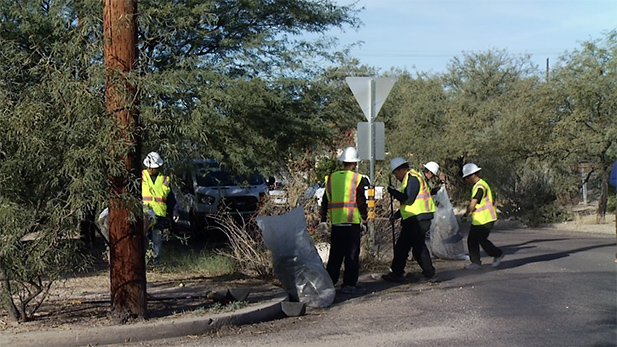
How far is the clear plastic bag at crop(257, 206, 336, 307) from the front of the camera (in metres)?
8.38

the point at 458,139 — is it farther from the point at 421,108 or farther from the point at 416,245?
→ the point at 416,245

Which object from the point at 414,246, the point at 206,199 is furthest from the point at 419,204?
the point at 206,199

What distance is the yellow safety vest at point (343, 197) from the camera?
9211 millimetres

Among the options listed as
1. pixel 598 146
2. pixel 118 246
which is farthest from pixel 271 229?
pixel 598 146

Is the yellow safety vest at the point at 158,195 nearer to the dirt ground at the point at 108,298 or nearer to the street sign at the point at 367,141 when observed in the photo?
the dirt ground at the point at 108,298

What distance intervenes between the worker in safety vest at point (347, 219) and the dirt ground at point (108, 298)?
953mm

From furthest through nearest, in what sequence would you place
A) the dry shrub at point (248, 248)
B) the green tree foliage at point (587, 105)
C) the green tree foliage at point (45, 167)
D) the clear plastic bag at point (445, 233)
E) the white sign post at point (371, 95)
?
the green tree foliage at point (587, 105) < the clear plastic bag at point (445, 233) < the white sign post at point (371, 95) < the dry shrub at point (248, 248) < the green tree foliage at point (45, 167)

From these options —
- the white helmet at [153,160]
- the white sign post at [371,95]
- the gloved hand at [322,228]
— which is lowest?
the gloved hand at [322,228]

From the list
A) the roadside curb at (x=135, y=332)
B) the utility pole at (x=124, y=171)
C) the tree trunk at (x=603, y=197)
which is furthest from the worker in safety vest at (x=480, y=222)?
the tree trunk at (x=603, y=197)

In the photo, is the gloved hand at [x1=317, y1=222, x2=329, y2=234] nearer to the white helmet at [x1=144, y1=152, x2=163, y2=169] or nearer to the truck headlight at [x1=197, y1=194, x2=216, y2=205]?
the white helmet at [x1=144, y1=152, x2=163, y2=169]

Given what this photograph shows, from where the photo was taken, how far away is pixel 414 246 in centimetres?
1007

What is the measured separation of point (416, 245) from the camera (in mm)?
10055

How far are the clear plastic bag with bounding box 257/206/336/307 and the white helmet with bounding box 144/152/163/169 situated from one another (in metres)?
1.34

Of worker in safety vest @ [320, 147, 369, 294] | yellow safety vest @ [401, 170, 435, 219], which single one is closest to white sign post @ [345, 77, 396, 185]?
yellow safety vest @ [401, 170, 435, 219]
